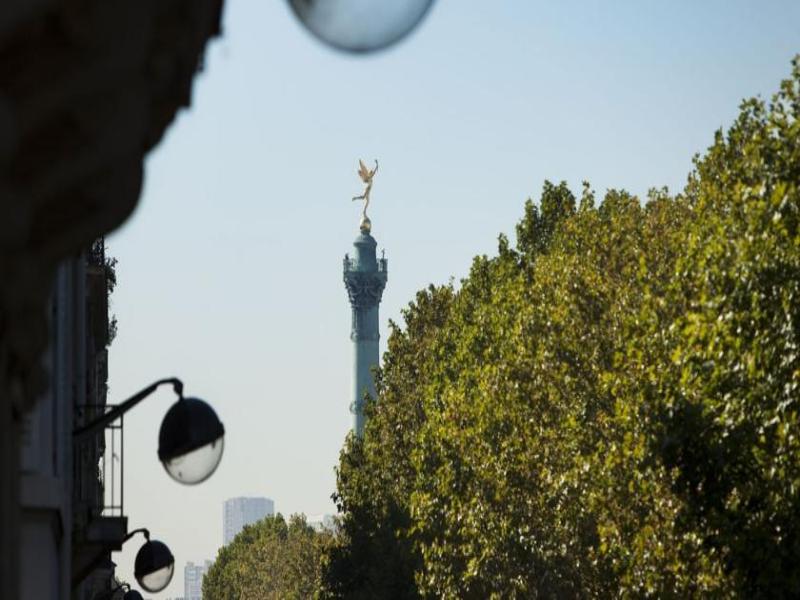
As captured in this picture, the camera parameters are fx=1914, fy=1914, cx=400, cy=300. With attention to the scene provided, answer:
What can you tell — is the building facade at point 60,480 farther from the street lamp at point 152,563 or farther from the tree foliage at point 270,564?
the tree foliage at point 270,564

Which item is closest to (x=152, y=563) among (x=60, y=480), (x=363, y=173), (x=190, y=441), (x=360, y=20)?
(x=60, y=480)

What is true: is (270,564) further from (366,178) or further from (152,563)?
(152,563)

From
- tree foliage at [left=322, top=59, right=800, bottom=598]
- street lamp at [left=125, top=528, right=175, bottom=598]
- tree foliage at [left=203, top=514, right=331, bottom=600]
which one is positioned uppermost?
tree foliage at [left=203, top=514, right=331, bottom=600]

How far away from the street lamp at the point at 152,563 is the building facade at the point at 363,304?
442 feet

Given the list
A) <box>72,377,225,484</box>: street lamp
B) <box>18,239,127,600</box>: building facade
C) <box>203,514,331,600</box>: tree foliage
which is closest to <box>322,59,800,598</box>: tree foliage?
<box>18,239,127,600</box>: building facade

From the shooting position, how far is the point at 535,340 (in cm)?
4403

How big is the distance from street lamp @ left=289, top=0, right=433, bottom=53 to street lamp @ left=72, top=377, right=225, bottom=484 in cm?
623

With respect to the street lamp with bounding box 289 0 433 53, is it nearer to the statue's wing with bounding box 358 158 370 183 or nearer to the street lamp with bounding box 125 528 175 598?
the street lamp with bounding box 125 528 175 598

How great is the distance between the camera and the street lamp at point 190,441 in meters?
11.1

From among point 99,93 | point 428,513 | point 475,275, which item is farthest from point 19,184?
point 475,275

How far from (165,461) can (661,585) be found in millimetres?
20246

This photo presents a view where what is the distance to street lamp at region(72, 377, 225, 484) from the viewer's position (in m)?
11.1

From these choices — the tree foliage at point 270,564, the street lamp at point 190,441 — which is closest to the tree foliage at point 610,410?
the street lamp at point 190,441

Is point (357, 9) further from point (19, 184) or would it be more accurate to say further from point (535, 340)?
point (535, 340)
